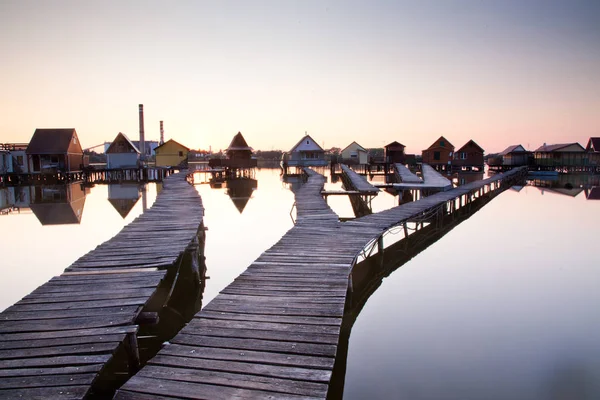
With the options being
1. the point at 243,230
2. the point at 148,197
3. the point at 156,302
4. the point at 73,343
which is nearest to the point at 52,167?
the point at 148,197

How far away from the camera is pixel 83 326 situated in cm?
552

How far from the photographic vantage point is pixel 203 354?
4.83 m

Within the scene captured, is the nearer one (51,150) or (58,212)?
(58,212)

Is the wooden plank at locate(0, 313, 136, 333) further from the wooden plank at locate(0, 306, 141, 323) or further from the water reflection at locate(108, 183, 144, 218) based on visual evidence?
the water reflection at locate(108, 183, 144, 218)

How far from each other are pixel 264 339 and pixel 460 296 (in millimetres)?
6926

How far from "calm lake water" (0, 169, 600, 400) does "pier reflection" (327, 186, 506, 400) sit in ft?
0.56

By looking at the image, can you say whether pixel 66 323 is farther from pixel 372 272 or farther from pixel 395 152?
pixel 395 152

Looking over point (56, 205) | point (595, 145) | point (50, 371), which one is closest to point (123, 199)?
point (56, 205)

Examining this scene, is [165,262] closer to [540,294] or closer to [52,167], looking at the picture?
[540,294]

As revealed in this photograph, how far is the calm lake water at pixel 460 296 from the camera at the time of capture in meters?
6.68

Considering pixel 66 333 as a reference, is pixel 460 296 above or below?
below

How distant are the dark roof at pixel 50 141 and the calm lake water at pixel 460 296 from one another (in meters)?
22.7

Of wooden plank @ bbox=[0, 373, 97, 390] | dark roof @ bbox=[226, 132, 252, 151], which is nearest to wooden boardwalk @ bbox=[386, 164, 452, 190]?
dark roof @ bbox=[226, 132, 252, 151]

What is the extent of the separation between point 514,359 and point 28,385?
7026 mm
